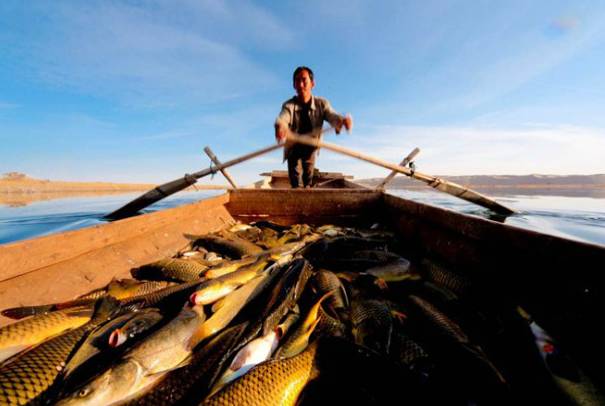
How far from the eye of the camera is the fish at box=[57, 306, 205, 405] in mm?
1205

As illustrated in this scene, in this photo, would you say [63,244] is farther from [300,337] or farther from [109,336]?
[300,337]

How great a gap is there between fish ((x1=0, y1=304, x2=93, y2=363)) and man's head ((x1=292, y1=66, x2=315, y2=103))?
5.82 meters

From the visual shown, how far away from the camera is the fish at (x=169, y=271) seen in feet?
8.55

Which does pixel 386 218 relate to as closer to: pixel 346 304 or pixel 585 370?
pixel 346 304

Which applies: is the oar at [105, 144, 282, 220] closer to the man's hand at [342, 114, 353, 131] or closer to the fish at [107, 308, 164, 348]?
the man's hand at [342, 114, 353, 131]

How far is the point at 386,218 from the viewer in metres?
4.91

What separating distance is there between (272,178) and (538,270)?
13.0 metres

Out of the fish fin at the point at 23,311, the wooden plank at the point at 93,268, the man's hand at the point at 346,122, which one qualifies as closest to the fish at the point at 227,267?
the wooden plank at the point at 93,268

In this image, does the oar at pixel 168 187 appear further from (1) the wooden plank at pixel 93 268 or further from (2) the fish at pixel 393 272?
(2) the fish at pixel 393 272

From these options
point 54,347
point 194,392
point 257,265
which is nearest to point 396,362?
point 194,392

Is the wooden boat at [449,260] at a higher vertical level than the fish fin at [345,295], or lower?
higher

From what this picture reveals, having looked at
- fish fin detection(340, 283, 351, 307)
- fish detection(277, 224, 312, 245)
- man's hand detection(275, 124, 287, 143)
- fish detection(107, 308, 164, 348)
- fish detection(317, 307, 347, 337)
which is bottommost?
fish detection(317, 307, 347, 337)

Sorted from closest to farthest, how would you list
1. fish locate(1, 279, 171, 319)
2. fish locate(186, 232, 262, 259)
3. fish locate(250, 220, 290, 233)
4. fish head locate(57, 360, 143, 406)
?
fish head locate(57, 360, 143, 406)
fish locate(1, 279, 171, 319)
fish locate(186, 232, 262, 259)
fish locate(250, 220, 290, 233)

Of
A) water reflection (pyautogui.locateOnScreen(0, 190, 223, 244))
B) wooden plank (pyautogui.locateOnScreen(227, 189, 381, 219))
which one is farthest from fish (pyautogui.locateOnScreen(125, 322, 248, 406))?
water reflection (pyautogui.locateOnScreen(0, 190, 223, 244))
